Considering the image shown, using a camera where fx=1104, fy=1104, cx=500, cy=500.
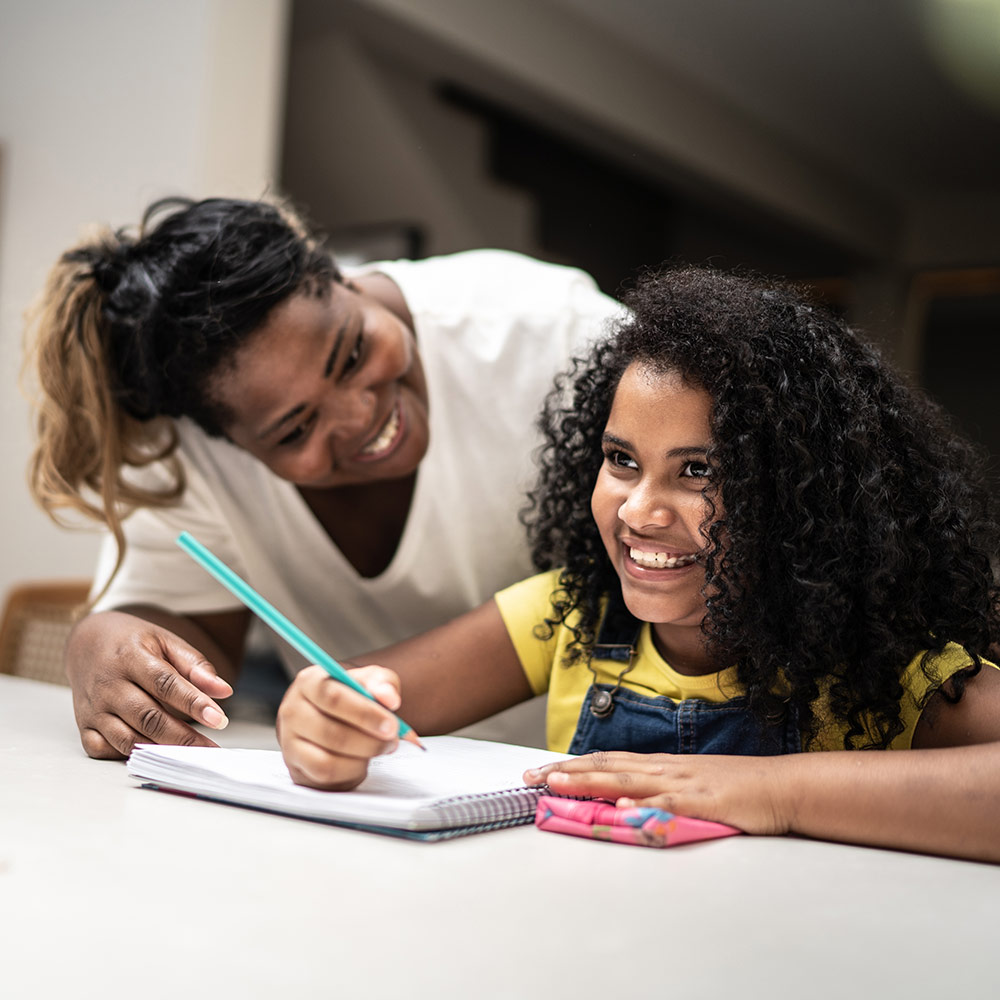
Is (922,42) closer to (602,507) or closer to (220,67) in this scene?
(220,67)

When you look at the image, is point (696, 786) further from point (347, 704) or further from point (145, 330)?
point (145, 330)

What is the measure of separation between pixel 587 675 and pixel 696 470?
0.87 ft

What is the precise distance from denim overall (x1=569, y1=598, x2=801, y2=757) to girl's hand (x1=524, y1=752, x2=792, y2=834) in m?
0.16

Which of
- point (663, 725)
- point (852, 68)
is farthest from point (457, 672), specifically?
point (852, 68)

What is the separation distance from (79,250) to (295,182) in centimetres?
252

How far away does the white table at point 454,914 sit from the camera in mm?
506

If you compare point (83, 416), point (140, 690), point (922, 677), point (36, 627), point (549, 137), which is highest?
point (549, 137)

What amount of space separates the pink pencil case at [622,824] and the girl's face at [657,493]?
24cm

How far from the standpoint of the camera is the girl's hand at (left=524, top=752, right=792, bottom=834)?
76 centimetres

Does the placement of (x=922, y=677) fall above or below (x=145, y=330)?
below

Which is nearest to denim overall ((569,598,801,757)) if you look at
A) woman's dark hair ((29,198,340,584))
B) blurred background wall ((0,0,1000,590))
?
woman's dark hair ((29,198,340,584))

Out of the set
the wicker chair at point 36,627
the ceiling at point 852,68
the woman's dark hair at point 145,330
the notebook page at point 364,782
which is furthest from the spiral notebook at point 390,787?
the ceiling at point 852,68

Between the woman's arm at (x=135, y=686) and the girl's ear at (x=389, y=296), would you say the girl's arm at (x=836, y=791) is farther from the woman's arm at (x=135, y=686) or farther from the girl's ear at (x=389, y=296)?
the girl's ear at (x=389, y=296)

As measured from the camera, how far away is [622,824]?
741mm
